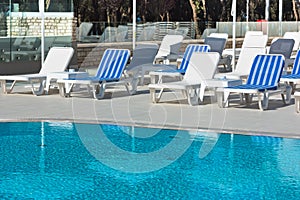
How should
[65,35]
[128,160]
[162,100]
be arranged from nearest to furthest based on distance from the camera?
[128,160] < [162,100] < [65,35]

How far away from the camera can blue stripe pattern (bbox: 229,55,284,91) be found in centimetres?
1124

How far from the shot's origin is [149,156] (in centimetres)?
804

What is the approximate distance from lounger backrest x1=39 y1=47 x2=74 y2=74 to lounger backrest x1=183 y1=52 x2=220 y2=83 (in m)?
2.75

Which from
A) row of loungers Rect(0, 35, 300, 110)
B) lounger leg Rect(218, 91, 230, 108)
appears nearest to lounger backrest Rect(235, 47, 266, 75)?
row of loungers Rect(0, 35, 300, 110)

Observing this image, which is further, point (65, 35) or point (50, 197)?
point (65, 35)

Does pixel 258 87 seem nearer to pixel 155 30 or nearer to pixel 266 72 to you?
Answer: pixel 266 72

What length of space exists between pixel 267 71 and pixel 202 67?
1.23 metres

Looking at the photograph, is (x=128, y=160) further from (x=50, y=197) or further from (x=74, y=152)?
(x=50, y=197)

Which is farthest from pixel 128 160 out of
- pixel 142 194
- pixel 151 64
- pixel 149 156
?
pixel 151 64

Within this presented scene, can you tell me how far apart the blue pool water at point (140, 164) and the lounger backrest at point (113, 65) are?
287 cm

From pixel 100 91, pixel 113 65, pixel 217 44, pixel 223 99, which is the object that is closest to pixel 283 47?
pixel 217 44

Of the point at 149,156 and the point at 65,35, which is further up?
the point at 65,35

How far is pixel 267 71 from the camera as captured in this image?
1142cm

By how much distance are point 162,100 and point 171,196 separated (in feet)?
20.1
